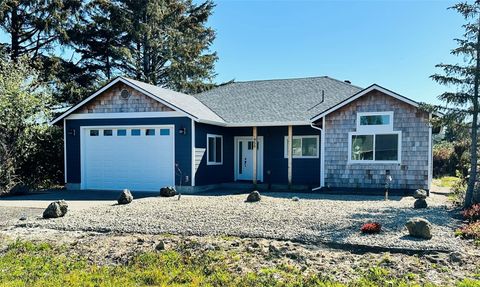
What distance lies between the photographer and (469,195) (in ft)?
34.9

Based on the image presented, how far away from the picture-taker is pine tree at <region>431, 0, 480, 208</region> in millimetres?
10898

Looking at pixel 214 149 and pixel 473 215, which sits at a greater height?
pixel 214 149

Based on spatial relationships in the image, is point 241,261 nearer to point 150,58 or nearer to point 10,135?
point 10,135

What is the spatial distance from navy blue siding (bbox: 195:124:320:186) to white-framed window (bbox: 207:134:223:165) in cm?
21

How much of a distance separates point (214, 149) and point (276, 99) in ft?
14.4

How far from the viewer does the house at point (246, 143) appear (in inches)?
575

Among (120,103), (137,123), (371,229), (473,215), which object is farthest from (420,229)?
(120,103)

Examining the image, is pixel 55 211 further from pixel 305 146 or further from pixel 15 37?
pixel 15 37

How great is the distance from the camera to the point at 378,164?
14.8 metres

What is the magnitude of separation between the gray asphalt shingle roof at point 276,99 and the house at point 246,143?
0.13 meters

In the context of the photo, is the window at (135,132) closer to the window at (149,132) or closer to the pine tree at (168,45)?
the window at (149,132)

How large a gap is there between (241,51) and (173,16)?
560 cm

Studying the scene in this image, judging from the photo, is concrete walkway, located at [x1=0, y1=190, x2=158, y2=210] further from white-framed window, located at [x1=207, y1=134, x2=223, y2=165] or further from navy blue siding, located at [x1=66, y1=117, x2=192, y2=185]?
white-framed window, located at [x1=207, y1=134, x2=223, y2=165]

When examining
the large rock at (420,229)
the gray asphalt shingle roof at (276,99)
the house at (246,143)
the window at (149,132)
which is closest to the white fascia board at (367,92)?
the house at (246,143)
